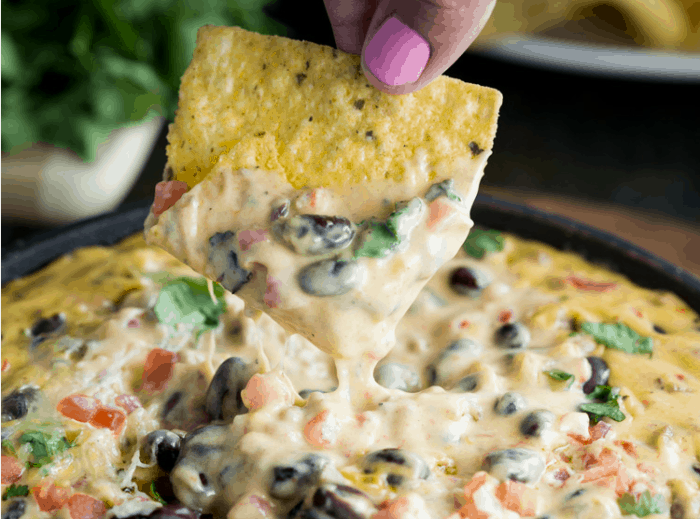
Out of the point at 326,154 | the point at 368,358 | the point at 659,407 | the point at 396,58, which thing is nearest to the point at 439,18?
the point at 396,58

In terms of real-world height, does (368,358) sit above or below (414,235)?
below

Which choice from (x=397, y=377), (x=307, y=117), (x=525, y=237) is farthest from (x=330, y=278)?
(x=525, y=237)

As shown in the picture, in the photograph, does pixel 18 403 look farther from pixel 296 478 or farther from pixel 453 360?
pixel 453 360

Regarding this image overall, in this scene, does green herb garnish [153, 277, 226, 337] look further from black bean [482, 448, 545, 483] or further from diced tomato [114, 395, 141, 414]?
black bean [482, 448, 545, 483]

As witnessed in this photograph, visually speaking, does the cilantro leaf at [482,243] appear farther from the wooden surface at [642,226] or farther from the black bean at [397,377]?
the black bean at [397,377]

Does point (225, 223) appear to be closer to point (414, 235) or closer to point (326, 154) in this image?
point (326, 154)

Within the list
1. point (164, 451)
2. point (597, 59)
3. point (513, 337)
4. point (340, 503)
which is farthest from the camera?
point (597, 59)
